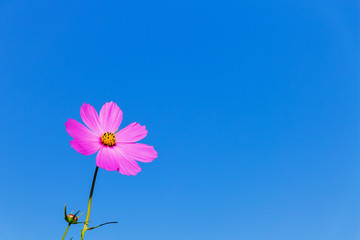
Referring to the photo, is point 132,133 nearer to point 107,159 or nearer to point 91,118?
point 91,118

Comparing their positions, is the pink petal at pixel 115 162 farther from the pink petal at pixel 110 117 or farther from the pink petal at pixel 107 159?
the pink petal at pixel 110 117

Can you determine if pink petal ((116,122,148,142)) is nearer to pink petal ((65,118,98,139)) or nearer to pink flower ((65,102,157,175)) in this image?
pink flower ((65,102,157,175))

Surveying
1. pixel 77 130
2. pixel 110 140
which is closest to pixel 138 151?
pixel 110 140

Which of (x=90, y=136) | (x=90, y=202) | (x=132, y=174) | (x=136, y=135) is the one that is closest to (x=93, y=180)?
(x=90, y=202)

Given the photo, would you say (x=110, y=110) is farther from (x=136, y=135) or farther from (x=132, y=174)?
(x=132, y=174)

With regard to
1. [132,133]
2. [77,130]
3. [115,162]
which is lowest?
[115,162]

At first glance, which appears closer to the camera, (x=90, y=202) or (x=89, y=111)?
(x=90, y=202)

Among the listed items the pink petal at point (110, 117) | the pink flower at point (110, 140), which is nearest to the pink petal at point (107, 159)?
the pink flower at point (110, 140)
